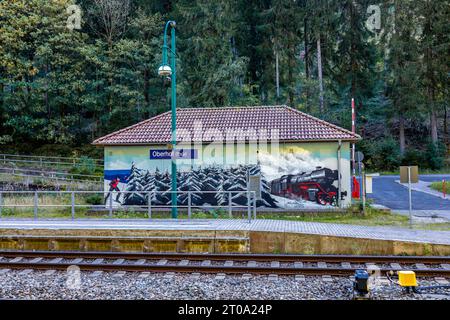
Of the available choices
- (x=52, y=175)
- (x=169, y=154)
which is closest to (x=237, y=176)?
(x=169, y=154)

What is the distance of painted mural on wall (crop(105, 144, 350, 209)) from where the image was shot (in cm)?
2028

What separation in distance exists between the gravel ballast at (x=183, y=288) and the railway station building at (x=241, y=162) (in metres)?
10.4

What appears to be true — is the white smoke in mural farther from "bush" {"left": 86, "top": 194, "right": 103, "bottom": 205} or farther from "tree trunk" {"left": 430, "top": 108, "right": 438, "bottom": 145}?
"tree trunk" {"left": 430, "top": 108, "right": 438, "bottom": 145}

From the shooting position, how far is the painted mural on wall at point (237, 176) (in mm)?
20281

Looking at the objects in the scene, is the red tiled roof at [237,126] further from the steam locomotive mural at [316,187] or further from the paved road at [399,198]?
the paved road at [399,198]

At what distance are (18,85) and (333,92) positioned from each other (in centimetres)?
2867

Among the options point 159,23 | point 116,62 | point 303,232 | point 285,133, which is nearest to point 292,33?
point 159,23

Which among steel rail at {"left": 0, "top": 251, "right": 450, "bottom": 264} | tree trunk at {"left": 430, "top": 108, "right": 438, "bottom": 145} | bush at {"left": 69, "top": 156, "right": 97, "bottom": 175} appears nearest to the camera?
steel rail at {"left": 0, "top": 251, "right": 450, "bottom": 264}

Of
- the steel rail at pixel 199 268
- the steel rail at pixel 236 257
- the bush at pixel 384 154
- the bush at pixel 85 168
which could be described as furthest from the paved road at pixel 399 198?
the bush at pixel 85 168

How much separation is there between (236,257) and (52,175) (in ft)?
76.3

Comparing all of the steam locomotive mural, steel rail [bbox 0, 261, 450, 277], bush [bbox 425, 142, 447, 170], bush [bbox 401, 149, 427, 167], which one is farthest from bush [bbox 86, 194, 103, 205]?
bush [bbox 425, 142, 447, 170]
